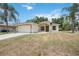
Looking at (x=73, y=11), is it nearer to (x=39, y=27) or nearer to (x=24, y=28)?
(x=39, y=27)

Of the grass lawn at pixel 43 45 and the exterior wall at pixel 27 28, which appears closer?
the grass lawn at pixel 43 45

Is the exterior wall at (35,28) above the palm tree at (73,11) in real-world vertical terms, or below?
below

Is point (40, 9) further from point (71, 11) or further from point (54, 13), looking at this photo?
point (71, 11)

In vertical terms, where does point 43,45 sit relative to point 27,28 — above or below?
below

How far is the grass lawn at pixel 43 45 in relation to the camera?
3049 millimetres

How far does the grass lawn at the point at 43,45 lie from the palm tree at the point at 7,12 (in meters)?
0.36

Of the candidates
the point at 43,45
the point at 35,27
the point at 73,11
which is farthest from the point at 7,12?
the point at 73,11

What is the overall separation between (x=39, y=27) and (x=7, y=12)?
593 millimetres

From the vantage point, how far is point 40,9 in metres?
3.11

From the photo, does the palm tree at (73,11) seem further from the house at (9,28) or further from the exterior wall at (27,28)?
the house at (9,28)

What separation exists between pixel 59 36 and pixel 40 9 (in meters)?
0.55

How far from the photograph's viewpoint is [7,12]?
315 centimetres

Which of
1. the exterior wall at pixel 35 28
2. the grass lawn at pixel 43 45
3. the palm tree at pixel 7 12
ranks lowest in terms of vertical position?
the grass lawn at pixel 43 45

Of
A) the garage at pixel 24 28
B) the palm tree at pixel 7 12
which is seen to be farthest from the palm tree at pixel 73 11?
the palm tree at pixel 7 12
